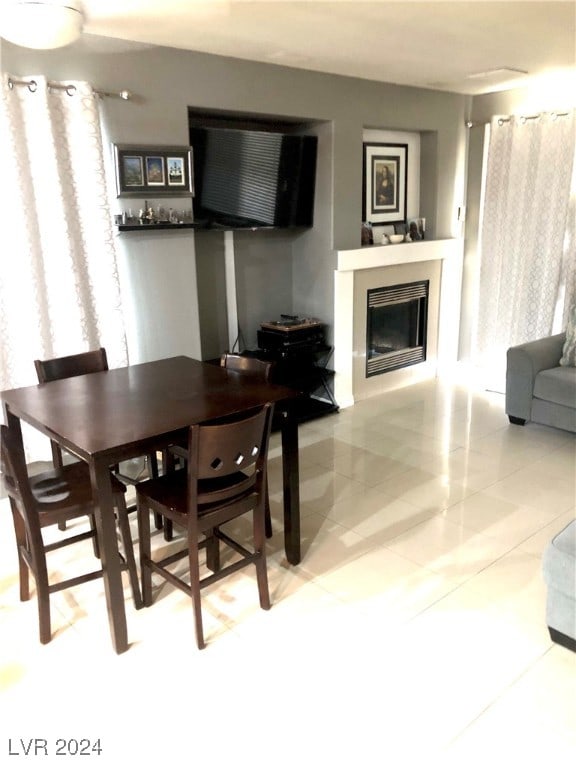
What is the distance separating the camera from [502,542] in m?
2.88

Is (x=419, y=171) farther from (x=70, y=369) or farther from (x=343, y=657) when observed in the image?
(x=343, y=657)

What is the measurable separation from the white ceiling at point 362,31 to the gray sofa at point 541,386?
1926mm

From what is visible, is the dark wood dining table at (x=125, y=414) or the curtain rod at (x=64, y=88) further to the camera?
the curtain rod at (x=64, y=88)

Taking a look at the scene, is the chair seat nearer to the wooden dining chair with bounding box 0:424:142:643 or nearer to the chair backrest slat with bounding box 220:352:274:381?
the wooden dining chair with bounding box 0:424:142:643

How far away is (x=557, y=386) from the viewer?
4066 millimetres

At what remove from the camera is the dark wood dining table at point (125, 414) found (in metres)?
2.04

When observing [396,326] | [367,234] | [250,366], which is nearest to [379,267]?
[367,234]

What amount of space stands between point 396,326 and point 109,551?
3830mm

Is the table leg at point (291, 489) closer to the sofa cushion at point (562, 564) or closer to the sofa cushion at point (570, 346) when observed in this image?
the sofa cushion at point (562, 564)

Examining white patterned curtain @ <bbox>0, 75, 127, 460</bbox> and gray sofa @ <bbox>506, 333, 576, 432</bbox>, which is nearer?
white patterned curtain @ <bbox>0, 75, 127, 460</bbox>

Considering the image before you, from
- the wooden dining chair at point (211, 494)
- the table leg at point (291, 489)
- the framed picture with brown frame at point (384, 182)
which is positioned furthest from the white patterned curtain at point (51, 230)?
the framed picture with brown frame at point (384, 182)

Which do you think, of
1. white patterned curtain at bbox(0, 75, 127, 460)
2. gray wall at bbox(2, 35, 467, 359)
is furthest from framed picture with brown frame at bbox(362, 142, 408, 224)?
white patterned curtain at bbox(0, 75, 127, 460)

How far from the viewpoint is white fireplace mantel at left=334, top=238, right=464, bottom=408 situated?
184 inches

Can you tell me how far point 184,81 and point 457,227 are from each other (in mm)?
2882
